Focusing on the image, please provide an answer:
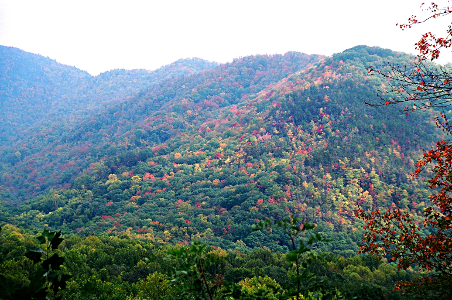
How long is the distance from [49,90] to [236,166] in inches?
5837

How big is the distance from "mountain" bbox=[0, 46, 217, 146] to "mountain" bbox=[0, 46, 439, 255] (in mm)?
31673

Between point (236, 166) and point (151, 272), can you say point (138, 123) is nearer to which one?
point (236, 166)

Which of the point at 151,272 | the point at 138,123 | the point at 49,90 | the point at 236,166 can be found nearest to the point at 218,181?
the point at 236,166

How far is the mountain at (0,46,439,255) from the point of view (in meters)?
55.7

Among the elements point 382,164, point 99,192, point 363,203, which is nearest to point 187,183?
point 99,192

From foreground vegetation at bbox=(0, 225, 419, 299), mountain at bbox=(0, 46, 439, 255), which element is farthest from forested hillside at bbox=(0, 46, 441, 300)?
mountain at bbox=(0, 46, 439, 255)

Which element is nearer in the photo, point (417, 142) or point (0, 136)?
point (417, 142)

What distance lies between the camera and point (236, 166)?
7594 cm

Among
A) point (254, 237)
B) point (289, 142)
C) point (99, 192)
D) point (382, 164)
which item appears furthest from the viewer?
point (289, 142)

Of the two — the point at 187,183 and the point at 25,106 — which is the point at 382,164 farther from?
the point at 25,106

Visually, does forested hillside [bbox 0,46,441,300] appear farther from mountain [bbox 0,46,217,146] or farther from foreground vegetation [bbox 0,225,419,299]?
mountain [bbox 0,46,217,146]

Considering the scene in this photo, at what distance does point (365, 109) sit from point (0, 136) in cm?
14452

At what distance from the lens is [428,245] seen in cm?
684

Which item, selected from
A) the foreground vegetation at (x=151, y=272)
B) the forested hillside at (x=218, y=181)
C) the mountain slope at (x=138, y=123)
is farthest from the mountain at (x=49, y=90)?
the foreground vegetation at (x=151, y=272)
